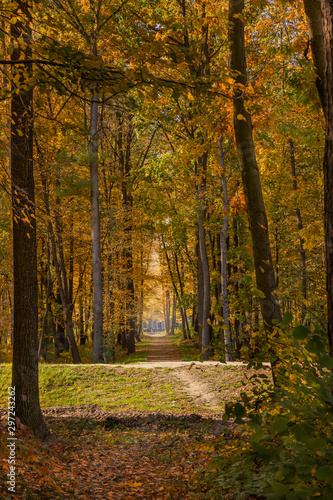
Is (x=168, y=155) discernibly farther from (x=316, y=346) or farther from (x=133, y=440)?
(x=316, y=346)

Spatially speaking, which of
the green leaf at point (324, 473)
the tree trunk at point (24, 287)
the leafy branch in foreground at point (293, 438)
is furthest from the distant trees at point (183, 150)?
the green leaf at point (324, 473)

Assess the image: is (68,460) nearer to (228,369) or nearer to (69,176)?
(228,369)

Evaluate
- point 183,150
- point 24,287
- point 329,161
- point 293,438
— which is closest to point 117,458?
point 24,287

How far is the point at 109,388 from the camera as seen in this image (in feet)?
33.7

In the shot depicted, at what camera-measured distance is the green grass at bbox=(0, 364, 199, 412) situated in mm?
8953

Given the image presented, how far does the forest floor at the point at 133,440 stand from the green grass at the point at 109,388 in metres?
0.03

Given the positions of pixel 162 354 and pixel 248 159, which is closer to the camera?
pixel 248 159

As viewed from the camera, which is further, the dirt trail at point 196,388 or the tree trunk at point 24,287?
the dirt trail at point 196,388

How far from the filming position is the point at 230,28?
4.87 metres

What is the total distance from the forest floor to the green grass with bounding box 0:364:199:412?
27 millimetres

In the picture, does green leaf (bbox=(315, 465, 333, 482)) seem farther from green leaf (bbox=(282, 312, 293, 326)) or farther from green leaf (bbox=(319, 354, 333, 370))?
green leaf (bbox=(282, 312, 293, 326))

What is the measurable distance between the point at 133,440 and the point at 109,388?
4307 mm

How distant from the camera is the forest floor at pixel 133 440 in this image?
12.0ft

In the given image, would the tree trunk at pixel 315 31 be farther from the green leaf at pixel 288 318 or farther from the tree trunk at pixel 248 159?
the green leaf at pixel 288 318
